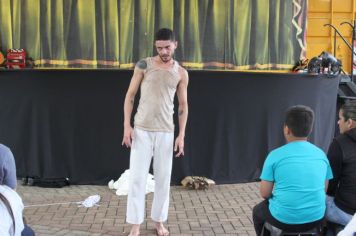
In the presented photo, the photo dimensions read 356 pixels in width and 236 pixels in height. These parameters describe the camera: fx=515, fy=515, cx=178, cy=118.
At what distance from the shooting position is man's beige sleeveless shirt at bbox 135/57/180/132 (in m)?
4.50

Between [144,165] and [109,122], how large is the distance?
7.70 ft

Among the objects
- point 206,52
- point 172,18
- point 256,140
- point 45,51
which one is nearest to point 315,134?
point 256,140

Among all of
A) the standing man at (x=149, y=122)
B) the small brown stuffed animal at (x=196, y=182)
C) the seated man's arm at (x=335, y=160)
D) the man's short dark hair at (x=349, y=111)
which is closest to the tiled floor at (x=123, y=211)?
the small brown stuffed animal at (x=196, y=182)

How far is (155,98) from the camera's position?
14.8 ft

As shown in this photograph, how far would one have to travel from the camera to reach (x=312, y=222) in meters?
3.25

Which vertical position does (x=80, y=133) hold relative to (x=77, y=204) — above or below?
above

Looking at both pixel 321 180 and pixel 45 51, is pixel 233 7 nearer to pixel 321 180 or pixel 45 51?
pixel 45 51

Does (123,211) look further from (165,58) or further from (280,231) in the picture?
(280,231)

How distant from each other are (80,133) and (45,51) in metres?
1.42

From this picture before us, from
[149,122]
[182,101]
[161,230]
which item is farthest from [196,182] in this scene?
[149,122]

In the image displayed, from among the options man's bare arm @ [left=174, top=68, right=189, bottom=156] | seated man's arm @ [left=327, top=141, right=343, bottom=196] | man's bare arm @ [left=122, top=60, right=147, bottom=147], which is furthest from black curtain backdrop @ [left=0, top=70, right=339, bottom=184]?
seated man's arm @ [left=327, top=141, right=343, bottom=196]

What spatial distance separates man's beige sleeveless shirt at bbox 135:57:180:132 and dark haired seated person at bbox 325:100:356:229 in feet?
5.29

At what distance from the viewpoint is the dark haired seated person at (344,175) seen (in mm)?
3338

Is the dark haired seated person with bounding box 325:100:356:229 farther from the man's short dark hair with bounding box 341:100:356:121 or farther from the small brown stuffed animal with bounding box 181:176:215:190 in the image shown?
the small brown stuffed animal with bounding box 181:176:215:190
